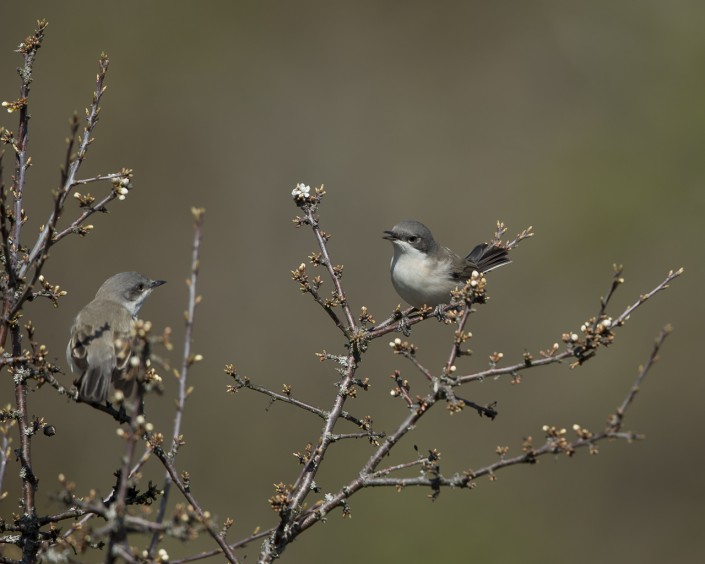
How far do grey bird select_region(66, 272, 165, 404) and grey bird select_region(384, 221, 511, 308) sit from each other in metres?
1.94

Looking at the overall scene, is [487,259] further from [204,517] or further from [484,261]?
[204,517]

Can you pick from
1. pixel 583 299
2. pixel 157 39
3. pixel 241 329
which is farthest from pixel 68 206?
pixel 583 299

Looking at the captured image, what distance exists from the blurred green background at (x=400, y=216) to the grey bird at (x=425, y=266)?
3.24 metres

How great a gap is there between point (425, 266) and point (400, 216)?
604 cm

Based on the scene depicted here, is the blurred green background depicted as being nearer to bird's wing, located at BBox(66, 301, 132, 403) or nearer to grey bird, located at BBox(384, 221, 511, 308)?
grey bird, located at BBox(384, 221, 511, 308)

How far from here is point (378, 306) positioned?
11219 mm

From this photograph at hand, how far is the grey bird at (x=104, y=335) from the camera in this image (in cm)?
424

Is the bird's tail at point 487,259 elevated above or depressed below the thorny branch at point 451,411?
above

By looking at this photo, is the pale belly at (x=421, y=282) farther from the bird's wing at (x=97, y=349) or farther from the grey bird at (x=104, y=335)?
the bird's wing at (x=97, y=349)

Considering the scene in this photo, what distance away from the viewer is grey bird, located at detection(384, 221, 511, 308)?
253 inches

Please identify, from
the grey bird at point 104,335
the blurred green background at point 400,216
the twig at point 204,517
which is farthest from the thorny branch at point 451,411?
the blurred green background at point 400,216

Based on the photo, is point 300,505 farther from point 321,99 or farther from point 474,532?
point 321,99

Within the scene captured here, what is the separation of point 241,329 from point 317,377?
1.30 meters

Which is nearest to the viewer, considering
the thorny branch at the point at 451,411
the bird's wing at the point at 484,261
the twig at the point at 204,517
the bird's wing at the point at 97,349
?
the twig at the point at 204,517
